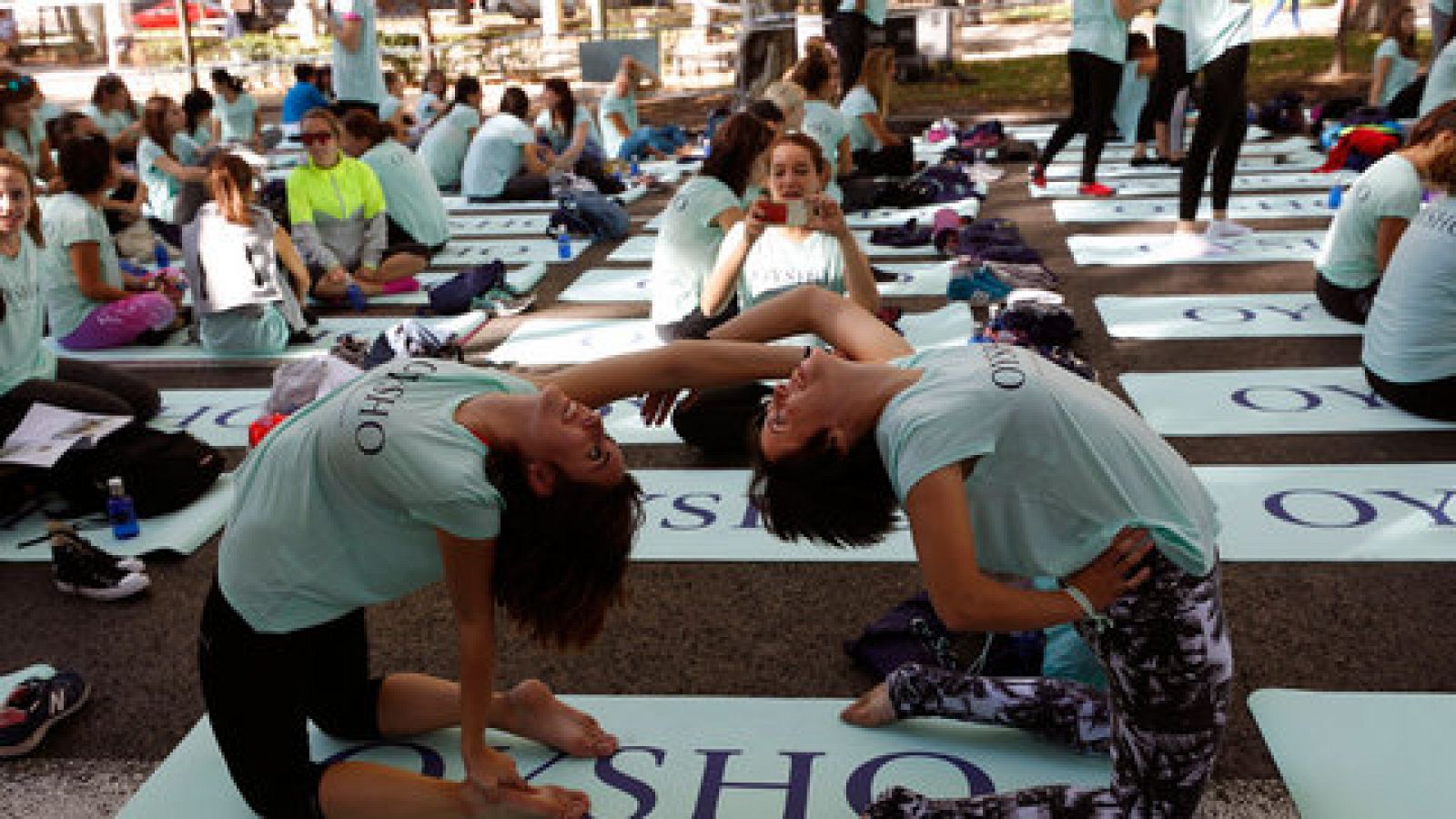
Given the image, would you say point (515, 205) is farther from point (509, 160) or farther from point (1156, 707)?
point (1156, 707)

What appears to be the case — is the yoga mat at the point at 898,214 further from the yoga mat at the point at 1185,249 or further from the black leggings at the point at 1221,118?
the black leggings at the point at 1221,118

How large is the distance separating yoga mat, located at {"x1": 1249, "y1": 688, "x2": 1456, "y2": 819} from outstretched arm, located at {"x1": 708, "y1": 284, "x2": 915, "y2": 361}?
4.07ft

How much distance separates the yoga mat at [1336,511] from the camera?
3.58 metres

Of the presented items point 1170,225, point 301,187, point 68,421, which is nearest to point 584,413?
point 68,421

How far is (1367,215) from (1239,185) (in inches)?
171

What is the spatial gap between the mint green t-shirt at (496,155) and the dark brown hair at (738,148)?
17.7 ft

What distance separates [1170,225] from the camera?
8.06 metres

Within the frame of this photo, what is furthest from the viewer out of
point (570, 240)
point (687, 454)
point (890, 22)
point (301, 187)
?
point (890, 22)

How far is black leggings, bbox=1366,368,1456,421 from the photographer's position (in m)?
4.41

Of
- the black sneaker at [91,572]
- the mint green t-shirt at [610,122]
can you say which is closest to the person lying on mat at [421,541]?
the black sneaker at [91,572]

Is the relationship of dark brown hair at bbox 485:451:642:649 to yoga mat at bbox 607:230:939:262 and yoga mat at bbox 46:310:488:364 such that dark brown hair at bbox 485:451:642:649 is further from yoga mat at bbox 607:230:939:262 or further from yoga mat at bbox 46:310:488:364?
yoga mat at bbox 607:230:939:262

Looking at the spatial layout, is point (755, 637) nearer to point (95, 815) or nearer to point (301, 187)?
point (95, 815)

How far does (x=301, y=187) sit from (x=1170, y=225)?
5.43 meters

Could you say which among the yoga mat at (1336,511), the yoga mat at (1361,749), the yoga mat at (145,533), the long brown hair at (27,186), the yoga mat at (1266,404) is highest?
the long brown hair at (27,186)
